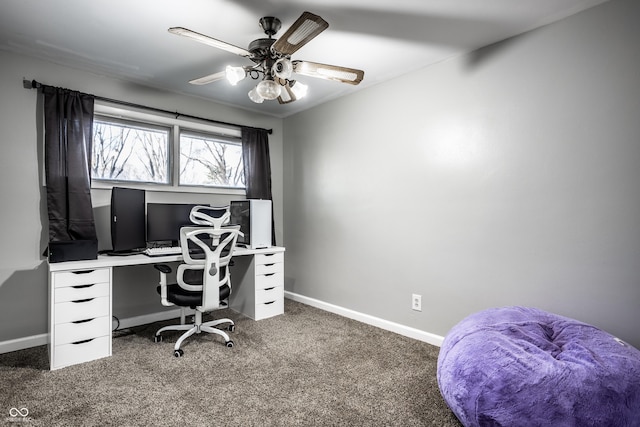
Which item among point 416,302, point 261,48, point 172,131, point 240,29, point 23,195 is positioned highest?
point 240,29

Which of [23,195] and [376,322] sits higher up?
[23,195]

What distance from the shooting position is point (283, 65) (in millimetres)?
2049

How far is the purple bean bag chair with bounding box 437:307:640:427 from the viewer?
1303mm

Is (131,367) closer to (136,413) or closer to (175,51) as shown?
(136,413)

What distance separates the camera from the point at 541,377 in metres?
1.38

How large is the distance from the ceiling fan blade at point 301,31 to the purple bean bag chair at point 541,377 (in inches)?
70.0

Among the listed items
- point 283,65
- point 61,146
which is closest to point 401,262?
point 283,65

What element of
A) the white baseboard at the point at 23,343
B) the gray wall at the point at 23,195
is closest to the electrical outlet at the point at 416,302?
the gray wall at the point at 23,195

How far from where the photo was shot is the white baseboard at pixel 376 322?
2.77 metres

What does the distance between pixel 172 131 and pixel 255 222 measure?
4.33 ft

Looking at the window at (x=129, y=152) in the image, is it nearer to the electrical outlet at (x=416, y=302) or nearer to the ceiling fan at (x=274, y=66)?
the ceiling fan at (x=274, y=66)

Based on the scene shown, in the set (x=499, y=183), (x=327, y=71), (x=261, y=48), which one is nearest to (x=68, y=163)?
(x=261, y=48)

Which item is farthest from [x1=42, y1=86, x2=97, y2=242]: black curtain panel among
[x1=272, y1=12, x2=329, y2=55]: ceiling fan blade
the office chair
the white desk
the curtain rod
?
[x1=272, y1=12, x2=329, y2=55]: ceiling fan blade

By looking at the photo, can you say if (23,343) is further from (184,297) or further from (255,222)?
(255,222)
